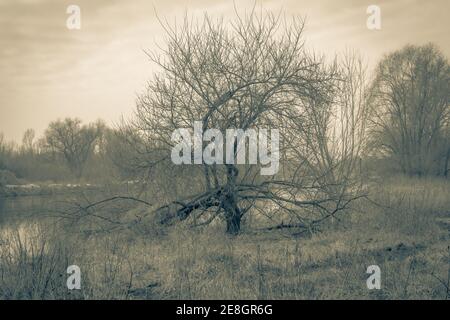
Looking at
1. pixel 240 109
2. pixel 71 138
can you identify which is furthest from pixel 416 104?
pixel 71 138

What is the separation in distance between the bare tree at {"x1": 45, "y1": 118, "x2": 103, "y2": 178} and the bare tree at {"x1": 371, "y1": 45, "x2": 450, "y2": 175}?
2966 cm

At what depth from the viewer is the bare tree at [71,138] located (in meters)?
45.1

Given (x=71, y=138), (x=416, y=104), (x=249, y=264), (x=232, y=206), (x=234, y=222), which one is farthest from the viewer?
(x=71, y=138)

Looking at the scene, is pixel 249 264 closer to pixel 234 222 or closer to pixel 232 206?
pixel 232 206

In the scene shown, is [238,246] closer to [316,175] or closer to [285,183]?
[285,183]

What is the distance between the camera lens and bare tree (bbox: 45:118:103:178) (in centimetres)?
4506

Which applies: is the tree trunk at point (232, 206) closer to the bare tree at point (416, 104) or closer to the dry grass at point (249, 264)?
the dry grass at point (249, 264)

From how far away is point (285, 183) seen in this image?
9.77m

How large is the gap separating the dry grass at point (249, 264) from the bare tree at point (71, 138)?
3724cm

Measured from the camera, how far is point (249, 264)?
7.06 meters

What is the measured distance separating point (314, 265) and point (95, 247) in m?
4.66

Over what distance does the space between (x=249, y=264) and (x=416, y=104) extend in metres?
25.6

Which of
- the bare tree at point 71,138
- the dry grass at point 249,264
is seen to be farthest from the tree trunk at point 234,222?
the bare tree at point 71,138
